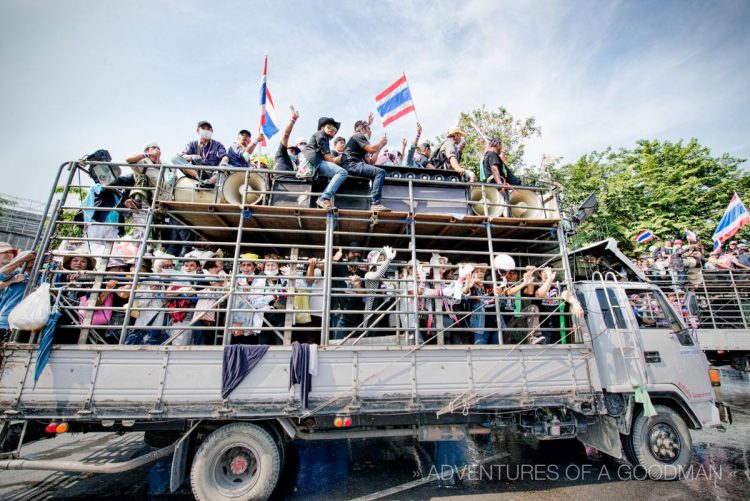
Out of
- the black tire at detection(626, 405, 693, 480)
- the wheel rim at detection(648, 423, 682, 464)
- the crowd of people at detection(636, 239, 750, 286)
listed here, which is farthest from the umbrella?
the crowd of people at detection(636, 239, 750, 286)

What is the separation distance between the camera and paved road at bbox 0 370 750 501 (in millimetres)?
4344

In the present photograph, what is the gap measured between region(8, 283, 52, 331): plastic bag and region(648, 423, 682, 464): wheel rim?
816cm

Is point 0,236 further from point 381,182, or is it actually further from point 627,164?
point 627,164

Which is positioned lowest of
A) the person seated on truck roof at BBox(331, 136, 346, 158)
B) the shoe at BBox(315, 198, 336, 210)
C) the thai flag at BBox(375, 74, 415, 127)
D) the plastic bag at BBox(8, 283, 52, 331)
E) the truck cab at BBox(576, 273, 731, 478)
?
the truck cab at BBox(576, 273, 731, 478)

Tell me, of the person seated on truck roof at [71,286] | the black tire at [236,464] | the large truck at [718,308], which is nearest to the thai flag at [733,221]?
the large truck at [718,308]

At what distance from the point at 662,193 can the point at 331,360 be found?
19.4 m

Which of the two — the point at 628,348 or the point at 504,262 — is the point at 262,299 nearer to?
the point at 504,262

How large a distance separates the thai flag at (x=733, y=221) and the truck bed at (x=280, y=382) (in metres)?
11.0

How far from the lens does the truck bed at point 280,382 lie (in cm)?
370

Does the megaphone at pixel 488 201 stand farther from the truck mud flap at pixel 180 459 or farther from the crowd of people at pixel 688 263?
the crowd of people at pixel 688 263

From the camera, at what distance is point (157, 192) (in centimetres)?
463

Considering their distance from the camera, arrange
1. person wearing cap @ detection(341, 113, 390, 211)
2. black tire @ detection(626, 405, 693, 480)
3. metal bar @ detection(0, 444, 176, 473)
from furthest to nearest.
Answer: person wearing cap @ detection(341, 113, 390, 211)
black tire @ detection(626, 405, 693, 480)
metal bar @ detection(0, 444, 176, 473)

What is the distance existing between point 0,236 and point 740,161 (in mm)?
46670

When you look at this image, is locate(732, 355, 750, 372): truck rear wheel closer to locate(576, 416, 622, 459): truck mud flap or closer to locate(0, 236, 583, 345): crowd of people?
locate(576, 416, 622, 459): truck mud flap
